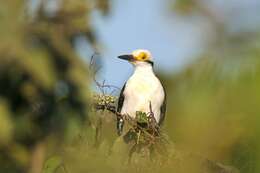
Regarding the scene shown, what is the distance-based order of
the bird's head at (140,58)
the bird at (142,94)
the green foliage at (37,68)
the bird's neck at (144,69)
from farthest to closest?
1. the green foliage at (37,68)
2. the bird's head at (140,58)
3. the bird's neck at (144,69)
4. the bird at (142,94)

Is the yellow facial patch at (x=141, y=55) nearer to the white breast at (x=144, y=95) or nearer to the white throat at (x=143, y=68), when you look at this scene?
the white throat at (x=143, y=68)

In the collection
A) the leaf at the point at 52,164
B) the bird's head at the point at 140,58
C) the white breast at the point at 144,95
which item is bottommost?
the white breast at the point at 144,95

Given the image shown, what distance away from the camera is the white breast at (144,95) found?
19.9 ft

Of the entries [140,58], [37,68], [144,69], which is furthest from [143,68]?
[37,68]

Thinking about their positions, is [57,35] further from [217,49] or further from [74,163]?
[217,49]

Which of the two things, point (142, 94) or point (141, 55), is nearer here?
point (142, 94)

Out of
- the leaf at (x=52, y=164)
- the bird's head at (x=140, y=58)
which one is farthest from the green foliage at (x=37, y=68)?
the leaf at (x=52, y=164)

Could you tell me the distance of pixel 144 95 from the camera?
614cm

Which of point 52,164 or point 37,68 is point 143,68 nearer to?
point 37,68

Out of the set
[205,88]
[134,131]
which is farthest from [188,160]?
[134,131]

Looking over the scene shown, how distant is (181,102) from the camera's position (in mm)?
1484

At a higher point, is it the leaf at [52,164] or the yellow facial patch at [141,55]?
the yellow facial patch at [141,55]

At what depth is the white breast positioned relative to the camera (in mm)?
6066

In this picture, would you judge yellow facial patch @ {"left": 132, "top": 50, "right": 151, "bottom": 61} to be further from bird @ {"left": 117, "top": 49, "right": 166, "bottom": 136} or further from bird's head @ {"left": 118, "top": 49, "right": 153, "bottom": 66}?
bird @ {"left": 117, "top": 49, "right": 166, "bottom": 136}
